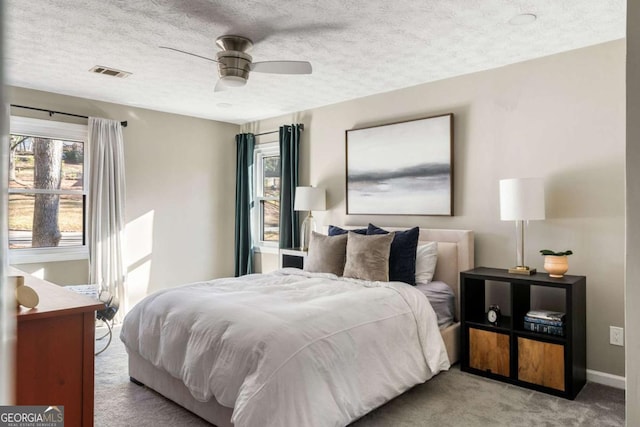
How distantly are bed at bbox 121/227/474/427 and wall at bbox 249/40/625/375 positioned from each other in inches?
41.0

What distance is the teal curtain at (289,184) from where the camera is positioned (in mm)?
5203

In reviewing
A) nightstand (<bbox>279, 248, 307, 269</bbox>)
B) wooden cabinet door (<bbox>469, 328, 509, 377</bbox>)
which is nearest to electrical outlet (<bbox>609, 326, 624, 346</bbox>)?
wooden cabinet door (<bbox>469, 328, 509, 377</bbox>)

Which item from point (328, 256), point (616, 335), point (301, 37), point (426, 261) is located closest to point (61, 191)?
point (328, 256)

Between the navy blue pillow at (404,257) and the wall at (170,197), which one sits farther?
the wall at (170,197)

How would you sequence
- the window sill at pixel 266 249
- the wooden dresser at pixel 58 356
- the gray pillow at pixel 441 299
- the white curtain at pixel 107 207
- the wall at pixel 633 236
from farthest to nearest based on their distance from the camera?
the window sill at pixel 266 249, the white curtain at pixel 107 207, the gray pillow at pixel 441 299, the wooden dresser at pixel 58 356, the wall at pixel 633 236

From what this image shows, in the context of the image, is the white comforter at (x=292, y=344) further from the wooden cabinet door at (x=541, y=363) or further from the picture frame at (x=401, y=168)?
the picture frame at (x=401, y=168)

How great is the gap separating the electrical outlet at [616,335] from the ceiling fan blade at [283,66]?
2810mm

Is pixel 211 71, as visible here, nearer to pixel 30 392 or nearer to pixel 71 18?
pixel 71 18

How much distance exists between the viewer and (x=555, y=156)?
3.32 meters

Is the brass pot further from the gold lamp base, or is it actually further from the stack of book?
the stack of book

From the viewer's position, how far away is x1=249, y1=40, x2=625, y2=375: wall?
3.05 metres

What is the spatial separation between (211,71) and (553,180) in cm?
295

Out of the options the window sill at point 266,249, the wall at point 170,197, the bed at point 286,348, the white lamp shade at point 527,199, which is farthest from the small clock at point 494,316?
the wall at point 170,197

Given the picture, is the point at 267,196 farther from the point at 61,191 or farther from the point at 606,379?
the point at 606,379
